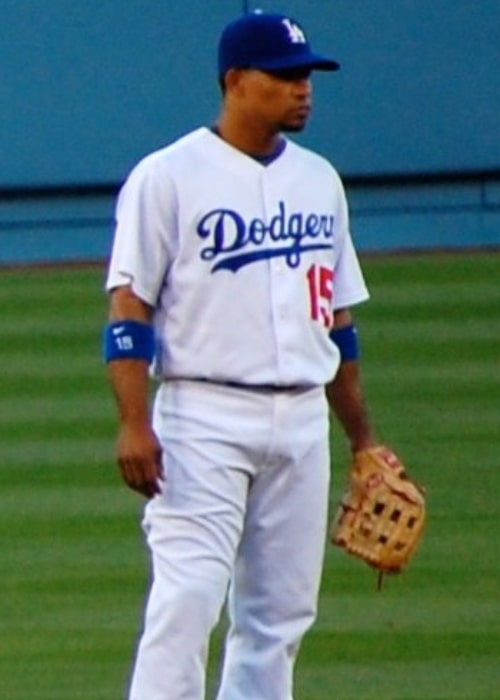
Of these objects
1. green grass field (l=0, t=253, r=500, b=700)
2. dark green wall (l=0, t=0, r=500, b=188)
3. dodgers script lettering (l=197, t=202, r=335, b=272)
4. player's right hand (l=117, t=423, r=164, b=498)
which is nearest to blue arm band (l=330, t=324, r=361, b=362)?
dodgers script lettering (l=197, t=202, r=335, b=272)

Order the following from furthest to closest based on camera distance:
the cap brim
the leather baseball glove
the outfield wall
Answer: the outfield wall
the leather baseball glove
the cap brim

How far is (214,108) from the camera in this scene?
49.2 ft

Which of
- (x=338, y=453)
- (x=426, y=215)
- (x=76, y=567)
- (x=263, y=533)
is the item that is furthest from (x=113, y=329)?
(x=426, y=215)

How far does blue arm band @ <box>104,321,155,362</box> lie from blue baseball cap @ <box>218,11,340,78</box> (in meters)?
0.57

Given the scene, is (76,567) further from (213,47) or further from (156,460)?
(213,47)

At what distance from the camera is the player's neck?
199 inches

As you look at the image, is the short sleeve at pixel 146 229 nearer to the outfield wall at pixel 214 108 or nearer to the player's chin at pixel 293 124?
the player's chin at pixel 293 124

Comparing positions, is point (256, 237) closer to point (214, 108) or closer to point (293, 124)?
point (293, 124)

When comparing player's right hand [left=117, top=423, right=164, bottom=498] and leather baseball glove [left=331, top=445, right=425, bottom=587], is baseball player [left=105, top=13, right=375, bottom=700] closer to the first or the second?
player's right hand [left=117, top=423, right=164, bottom=498]

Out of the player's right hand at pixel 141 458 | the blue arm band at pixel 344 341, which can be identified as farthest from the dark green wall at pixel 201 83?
the player's right hand at pixel 141 458

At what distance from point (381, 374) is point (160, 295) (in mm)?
6028

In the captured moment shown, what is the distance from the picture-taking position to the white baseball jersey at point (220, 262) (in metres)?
4.96

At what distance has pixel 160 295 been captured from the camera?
5.04m

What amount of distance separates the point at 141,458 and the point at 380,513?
677mm
